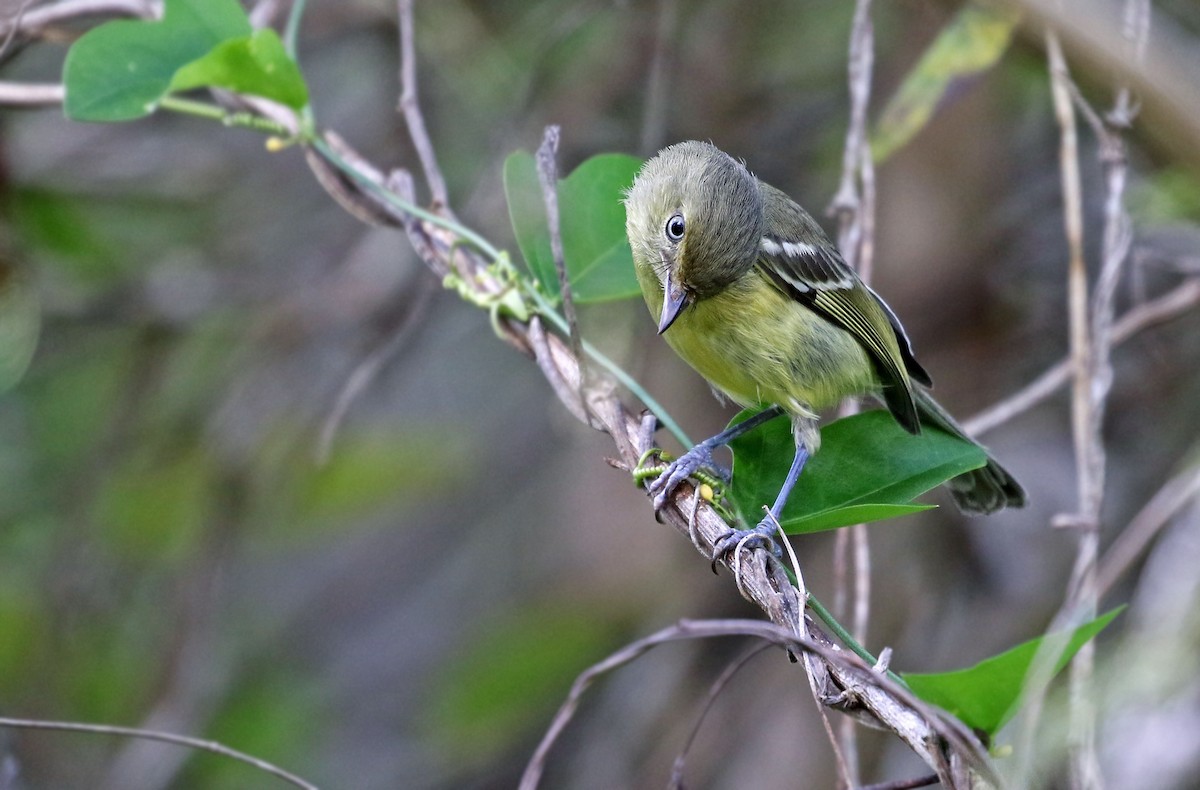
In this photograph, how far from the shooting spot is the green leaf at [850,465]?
1.83 metres

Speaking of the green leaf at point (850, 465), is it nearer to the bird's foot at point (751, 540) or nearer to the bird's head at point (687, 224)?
the bird's foot at point (751, 540)

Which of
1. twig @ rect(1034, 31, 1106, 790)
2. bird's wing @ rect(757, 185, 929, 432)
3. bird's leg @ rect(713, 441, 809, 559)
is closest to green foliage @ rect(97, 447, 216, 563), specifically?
bird's wing @ rect(757, 185, 929, 432)

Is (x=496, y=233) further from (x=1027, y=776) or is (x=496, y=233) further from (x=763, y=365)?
Answer: (x=1027, y=776)

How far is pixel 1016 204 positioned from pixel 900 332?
4.38ft

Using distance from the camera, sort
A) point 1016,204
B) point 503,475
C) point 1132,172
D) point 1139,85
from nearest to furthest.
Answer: point 1139,85 < point 1132,172 < point 1016,204 < point 503,475

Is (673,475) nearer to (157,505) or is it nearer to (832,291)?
→ (832,291)

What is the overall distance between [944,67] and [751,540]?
1.70m

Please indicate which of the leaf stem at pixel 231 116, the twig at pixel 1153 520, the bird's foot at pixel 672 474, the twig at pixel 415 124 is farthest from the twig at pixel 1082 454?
the leaf stem at pixel 231 116

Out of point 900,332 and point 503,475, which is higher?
point 503,475

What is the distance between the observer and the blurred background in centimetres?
363

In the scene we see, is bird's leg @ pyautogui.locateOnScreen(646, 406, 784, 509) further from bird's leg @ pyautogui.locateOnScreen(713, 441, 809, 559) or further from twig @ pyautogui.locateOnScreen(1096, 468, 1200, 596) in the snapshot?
twig @ pyautogui.locateOnScreen(1096, 468, 1200, 596)

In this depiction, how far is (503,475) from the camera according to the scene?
16.6ft

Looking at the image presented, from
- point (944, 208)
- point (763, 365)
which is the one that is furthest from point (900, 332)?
point (944, 208)

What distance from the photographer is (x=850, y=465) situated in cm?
192
